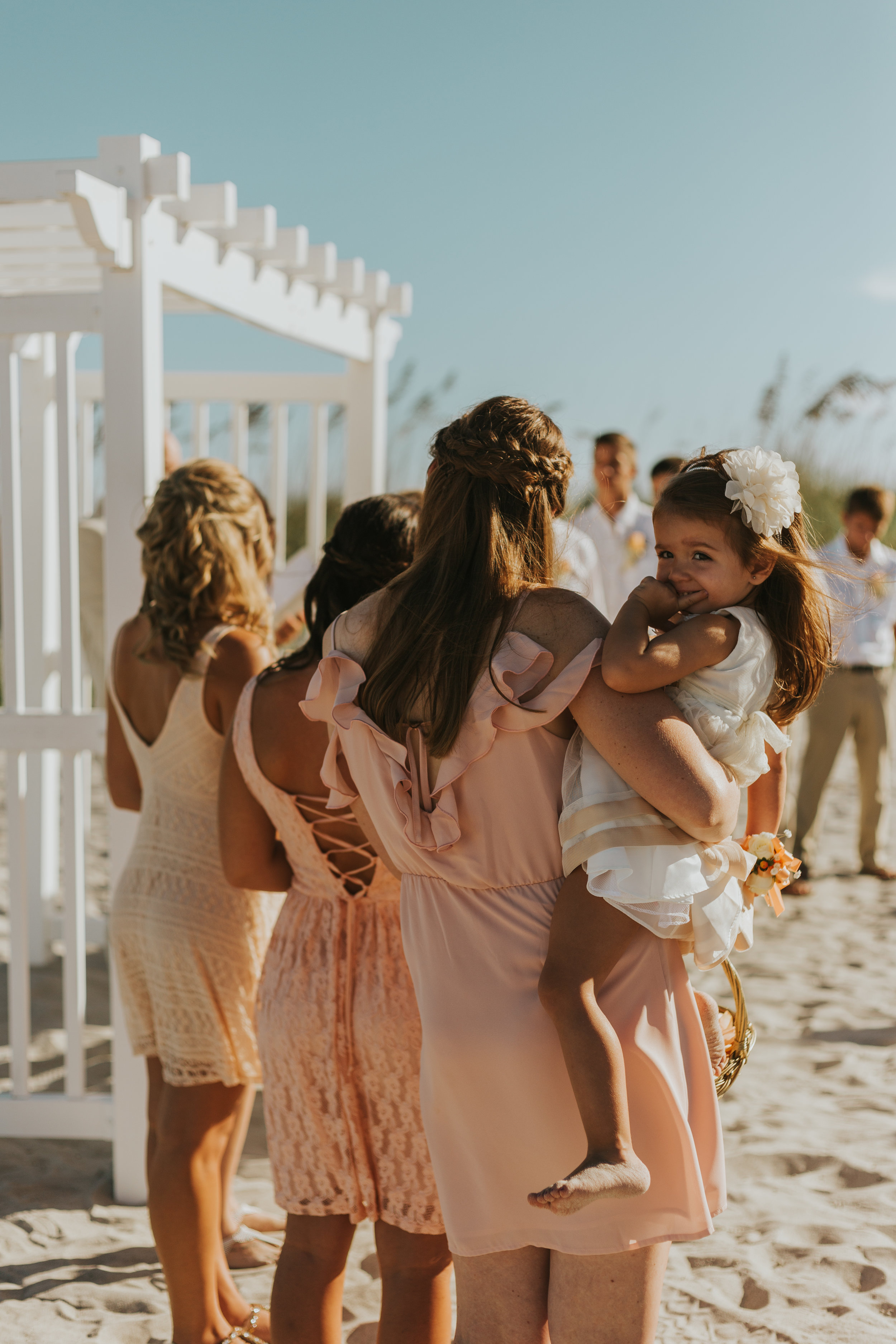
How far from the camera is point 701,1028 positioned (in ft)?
4.88

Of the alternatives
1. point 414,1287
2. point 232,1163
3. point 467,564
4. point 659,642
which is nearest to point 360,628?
point 467,564

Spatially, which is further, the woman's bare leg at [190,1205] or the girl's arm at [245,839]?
the woman's bare leg at [190,1205]

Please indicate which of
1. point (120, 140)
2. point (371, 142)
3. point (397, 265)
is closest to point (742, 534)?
point (120, 140)

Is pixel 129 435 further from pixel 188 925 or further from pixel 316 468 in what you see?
pixel 316 468

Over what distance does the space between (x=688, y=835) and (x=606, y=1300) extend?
0.60 metres

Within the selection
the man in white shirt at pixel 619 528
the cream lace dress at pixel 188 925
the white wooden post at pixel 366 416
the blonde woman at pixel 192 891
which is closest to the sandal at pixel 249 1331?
the blonde woman at pixel 192 891

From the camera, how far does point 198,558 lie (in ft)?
7.23

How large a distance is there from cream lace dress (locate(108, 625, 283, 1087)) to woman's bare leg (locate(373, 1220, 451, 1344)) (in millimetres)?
567

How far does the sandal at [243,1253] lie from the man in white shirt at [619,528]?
12.3 feet

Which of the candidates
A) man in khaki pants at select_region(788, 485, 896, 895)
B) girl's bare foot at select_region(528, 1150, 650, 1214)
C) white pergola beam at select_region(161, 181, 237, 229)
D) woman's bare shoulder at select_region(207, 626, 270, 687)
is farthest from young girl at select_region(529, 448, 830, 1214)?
man in khaki pants at select_region(788, 485, 896, 895)

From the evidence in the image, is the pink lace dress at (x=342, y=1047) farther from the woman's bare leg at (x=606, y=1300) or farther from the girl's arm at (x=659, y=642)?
the girl's arm at (x=659, y=642)

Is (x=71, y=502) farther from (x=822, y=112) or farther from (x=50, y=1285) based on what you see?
(x=822, y=112)

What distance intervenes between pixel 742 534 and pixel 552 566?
0.28m

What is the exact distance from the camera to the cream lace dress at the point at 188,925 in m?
2.24
